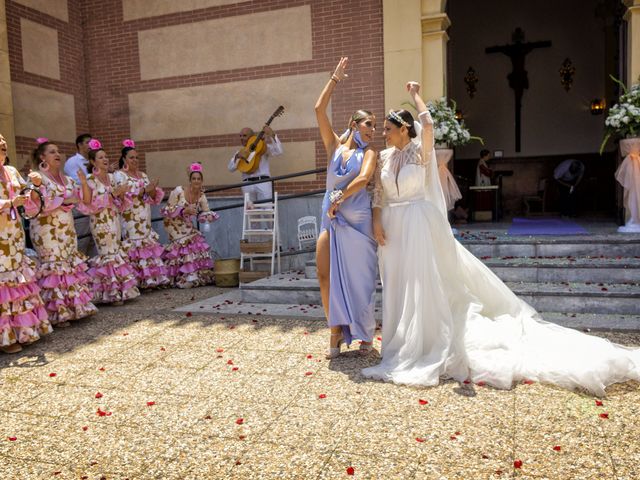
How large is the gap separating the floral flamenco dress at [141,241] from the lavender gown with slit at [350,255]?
14.5 feet

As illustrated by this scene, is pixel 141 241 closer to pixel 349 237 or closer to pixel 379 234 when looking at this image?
pixel 349 237

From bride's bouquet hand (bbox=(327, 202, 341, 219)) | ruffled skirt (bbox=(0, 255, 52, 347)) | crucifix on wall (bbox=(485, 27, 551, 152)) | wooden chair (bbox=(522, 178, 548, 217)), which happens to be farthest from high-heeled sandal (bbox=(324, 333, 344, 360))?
crucifix on wall (bbox=(485, 27, 551, 152))

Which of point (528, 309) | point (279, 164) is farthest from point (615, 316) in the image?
point (279, 164)

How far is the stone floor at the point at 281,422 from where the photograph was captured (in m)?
2.94

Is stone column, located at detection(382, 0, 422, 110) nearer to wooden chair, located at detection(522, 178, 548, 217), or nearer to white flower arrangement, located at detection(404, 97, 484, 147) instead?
white flower arrangement, located at detection(404, 97, 484, 147)

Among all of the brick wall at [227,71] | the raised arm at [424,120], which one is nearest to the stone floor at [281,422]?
the raised arm at [424,120]

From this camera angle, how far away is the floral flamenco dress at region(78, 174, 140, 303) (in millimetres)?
7320

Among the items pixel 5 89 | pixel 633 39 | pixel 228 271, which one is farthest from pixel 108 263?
pixel 633 39

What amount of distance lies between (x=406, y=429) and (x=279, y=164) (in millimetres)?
7606

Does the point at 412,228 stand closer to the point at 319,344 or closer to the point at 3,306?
the point at 319,344

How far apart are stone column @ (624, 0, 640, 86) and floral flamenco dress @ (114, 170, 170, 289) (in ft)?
23.9

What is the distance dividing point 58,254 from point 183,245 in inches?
107

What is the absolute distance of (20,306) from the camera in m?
5.43

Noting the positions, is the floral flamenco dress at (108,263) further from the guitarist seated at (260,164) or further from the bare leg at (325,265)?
the bare leg at (325,265)
